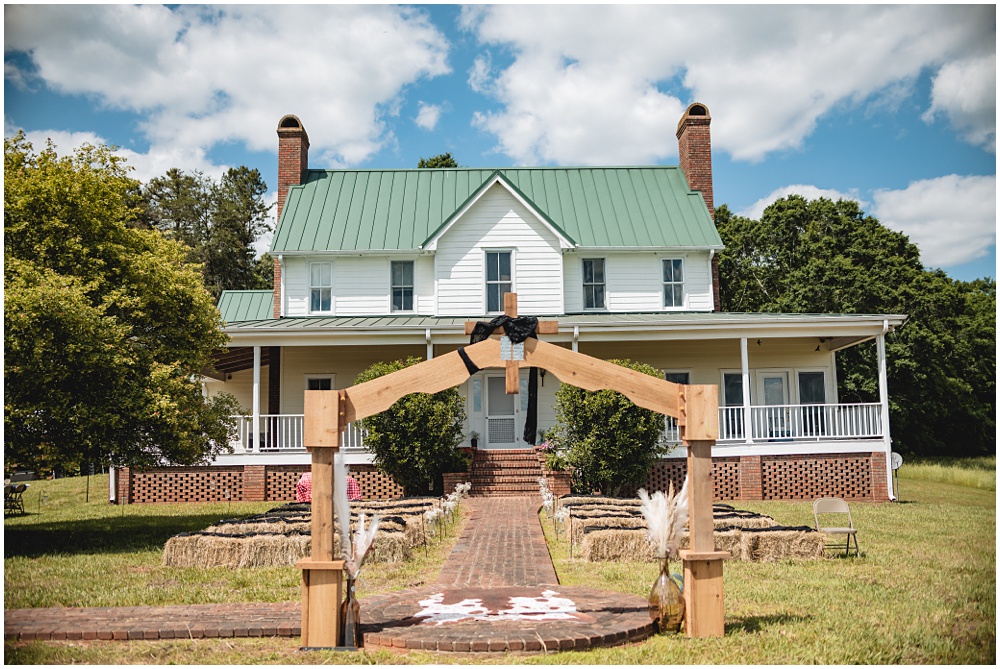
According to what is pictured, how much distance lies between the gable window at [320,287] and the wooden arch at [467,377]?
1633 centimetres

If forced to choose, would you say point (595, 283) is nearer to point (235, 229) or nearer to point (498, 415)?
point (498, 415)

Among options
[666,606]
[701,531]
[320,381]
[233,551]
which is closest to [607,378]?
[701,531]

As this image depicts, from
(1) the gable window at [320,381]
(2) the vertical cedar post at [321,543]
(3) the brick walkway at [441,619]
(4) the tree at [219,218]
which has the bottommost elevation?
(3) the brick walkway at [441,619]

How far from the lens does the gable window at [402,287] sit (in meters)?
22.9

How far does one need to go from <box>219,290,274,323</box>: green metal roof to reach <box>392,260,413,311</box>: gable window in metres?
5.70

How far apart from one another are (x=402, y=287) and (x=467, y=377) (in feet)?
53.8

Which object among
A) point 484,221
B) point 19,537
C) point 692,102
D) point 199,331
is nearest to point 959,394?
point 692,102

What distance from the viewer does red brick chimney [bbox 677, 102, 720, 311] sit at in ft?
80.5

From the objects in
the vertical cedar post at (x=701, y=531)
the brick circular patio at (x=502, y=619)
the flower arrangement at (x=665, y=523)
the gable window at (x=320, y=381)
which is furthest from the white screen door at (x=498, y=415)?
the vertical cedar post at (x=701, y=531)

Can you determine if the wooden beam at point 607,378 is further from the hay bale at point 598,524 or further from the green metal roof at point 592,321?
the green metal roof at point 592,321

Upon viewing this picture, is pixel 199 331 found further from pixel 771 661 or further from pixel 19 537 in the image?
pixel 771 661

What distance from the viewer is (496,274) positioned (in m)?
22.2

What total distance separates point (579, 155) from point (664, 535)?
2286 centimetres

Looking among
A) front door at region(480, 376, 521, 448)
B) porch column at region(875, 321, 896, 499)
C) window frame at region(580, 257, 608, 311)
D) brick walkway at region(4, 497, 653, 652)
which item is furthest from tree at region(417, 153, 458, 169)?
brick walkway at region(4, 497, 653, 652)
